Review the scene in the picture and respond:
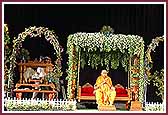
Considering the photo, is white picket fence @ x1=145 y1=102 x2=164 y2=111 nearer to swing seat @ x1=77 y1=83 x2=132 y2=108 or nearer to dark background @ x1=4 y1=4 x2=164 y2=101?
dark background @ x1=4 y1=4 x2=164 y2=101

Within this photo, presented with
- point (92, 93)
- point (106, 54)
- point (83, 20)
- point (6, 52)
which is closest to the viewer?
point (83, 20)

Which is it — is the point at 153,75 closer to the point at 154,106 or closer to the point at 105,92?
the point at 154,106

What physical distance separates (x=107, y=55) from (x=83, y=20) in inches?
36.6

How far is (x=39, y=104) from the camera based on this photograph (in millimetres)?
11148

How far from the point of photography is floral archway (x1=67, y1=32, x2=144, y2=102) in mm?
11086

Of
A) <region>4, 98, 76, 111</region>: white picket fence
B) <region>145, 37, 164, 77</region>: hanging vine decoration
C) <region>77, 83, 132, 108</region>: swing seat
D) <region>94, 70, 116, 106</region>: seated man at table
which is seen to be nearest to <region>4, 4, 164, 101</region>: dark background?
<region>145, 37, 164, 77</region>: hanging vine decoration

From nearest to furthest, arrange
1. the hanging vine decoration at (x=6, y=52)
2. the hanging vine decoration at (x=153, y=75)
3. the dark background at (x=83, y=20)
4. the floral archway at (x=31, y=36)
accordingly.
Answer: the dark background at (x=83, y=20) → the hanging vine decoration at (x=6, y=52) → the floral archway at (x=31, y=36) → the hanging vine decoration at (x=153, y=75)

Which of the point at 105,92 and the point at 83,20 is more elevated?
the point at 83,20

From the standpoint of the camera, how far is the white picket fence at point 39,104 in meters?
11.1

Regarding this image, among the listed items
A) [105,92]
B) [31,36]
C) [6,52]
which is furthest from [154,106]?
[6,52]

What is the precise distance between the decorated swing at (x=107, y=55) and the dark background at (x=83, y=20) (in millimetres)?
143

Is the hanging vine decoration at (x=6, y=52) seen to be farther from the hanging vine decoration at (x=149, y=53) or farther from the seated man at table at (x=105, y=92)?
the hanging vine decoration at (x=149, y=53)

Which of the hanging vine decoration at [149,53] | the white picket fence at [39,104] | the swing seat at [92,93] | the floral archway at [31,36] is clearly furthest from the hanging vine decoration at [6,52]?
the hanging vine decoration at [149,53]

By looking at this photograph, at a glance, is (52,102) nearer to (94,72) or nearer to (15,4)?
(94,72)
